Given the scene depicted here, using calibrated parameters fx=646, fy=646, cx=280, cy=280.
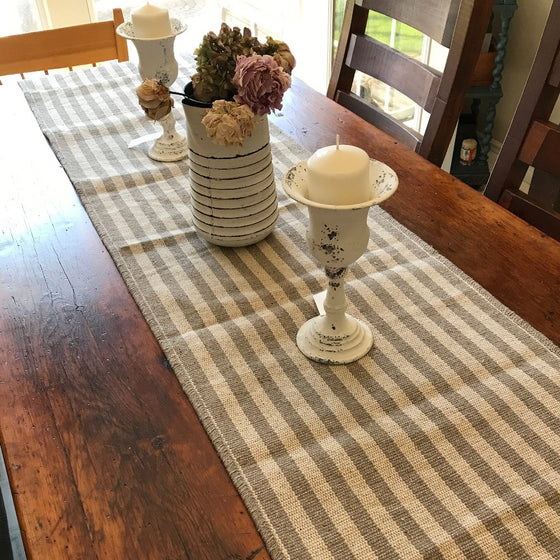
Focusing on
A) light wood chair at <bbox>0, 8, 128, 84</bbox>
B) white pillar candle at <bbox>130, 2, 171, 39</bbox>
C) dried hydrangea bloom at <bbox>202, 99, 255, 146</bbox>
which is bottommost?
light wood chair at <bbox>0, 8, 128, 84</bbox>

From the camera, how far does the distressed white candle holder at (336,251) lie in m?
0.71

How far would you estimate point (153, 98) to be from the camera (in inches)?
36.6

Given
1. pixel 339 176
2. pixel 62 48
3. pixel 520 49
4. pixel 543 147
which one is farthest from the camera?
pixel 520 49

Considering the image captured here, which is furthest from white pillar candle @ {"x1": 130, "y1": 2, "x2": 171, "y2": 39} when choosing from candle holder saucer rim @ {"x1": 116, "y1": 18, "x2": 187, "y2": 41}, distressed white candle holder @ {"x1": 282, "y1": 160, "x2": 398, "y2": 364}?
distressed white candle holder @ {"x1": 282, "y1": 160, "x2": 398, "y2": 364}

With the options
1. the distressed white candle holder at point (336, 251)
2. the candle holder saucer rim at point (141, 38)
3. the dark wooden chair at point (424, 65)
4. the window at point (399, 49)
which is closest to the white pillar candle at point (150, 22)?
the candle holder saucer rim at point (141, 38)

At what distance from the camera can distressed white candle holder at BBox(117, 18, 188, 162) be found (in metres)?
1.25

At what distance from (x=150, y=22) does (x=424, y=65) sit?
54cm

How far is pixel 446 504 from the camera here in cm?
65

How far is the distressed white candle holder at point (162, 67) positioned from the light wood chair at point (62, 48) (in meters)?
0.52

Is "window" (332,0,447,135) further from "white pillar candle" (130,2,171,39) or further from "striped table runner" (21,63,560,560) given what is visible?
"striped table runner" (21,63,560,560)

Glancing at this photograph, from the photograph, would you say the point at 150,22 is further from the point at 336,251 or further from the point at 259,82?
the point at 336,251

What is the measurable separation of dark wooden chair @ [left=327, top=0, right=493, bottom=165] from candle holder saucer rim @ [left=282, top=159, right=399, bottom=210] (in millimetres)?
548

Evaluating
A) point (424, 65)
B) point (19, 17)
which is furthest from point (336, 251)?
point (19, 17)

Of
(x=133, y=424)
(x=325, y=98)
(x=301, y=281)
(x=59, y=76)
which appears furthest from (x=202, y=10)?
(x=133, y=424)
